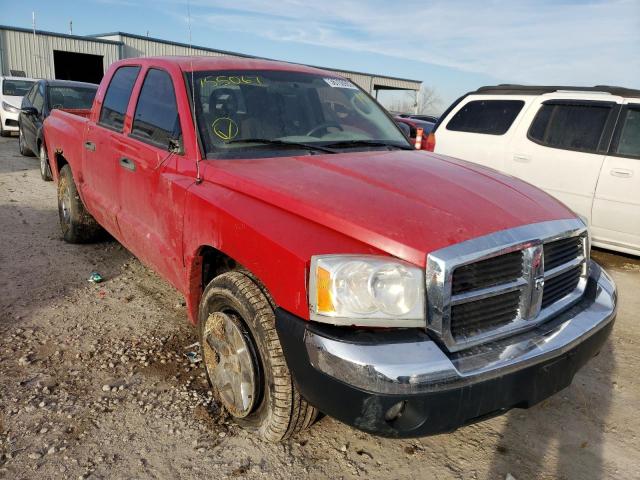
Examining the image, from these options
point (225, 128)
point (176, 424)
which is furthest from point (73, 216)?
point (176, 424)

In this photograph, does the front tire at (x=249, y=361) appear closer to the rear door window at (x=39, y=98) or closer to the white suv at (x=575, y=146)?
the white suv at (x=575, y=146)

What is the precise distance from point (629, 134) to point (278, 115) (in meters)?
4.14

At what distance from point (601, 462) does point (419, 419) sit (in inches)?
49.0

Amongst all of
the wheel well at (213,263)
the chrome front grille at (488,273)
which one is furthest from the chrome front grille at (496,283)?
the wheel well at (213,263)

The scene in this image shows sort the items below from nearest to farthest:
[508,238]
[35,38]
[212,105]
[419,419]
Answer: [419,419], [508,238], [212,105], [35,38]

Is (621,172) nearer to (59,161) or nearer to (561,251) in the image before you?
(561,251)

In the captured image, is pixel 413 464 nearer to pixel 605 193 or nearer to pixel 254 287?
pixel 254 287

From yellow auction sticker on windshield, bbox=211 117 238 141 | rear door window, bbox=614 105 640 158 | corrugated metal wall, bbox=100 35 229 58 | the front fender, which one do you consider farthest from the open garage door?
the front fender

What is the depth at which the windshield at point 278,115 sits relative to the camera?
290cm

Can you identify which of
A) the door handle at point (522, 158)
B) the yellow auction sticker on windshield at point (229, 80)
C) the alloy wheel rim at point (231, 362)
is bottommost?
the alloy wheel rim at point (231, 362)

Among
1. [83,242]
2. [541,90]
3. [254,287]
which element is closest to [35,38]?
[83,242]

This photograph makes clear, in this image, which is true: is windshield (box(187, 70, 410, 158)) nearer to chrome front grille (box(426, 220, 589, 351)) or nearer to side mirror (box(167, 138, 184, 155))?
side mirror (box(167, 138, 184, 155))

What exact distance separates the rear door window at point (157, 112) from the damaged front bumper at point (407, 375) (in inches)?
Result: 62.3

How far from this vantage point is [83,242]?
205 inches
